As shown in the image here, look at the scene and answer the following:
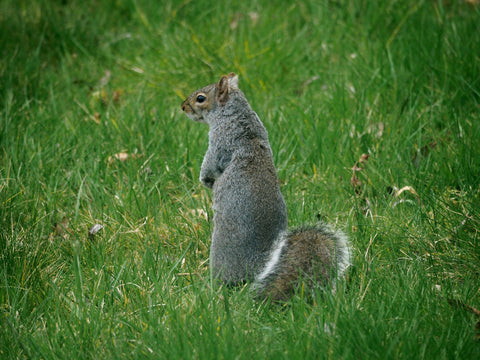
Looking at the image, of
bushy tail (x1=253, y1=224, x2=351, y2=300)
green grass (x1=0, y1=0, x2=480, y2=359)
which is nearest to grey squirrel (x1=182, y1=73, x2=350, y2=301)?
bushy tail (x1=253, y1=224, x2=351, y2=300)

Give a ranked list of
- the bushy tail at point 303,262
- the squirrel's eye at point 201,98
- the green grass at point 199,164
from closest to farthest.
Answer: the green grass at point 199,164
the bushy tail at point 303,262
the squirrel's eye at point 201,98

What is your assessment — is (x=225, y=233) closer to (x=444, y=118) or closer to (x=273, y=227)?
(x=273, y=227)

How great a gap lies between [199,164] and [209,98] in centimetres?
61

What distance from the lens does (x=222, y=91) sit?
2.84 metres

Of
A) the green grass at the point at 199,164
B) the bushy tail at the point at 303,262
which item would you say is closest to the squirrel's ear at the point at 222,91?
the green grass at the point at 199,164

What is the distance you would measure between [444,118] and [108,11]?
3219 mm

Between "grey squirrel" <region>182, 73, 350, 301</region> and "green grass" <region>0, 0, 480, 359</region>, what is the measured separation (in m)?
0.11

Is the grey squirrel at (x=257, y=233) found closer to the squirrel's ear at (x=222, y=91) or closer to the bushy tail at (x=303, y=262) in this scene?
the bushy tail at (x=303, y=262)

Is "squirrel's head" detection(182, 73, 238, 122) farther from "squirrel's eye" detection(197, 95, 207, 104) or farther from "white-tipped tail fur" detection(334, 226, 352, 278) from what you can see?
"white-tipped tail fur" detection(334, 226, 352, 278)

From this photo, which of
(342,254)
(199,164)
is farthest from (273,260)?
(199,164)

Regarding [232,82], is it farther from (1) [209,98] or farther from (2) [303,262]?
(2) [303,262]

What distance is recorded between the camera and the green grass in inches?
82.7

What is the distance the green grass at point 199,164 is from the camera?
210 cm

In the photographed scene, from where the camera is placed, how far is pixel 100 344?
2.10 metres
